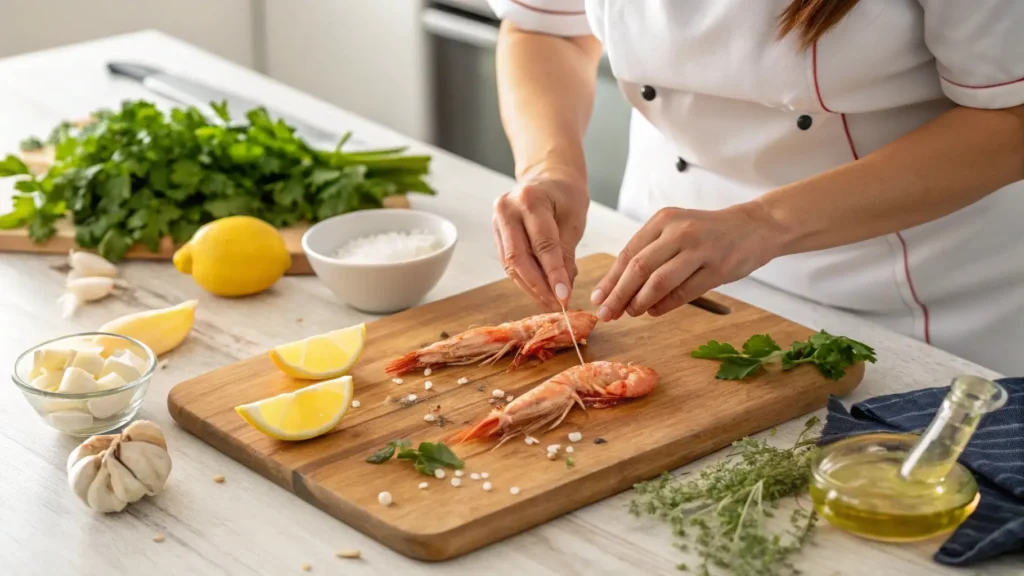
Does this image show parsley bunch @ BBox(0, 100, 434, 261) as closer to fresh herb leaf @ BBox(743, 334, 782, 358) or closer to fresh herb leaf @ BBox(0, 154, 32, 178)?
fresh herb leaf @ BBox(0, 154, 32, 178)

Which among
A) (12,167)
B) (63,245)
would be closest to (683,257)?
(63,245)

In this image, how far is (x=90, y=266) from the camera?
185cm

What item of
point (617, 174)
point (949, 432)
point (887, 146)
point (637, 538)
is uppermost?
point (887, 146)

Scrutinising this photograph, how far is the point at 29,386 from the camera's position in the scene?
136 cm

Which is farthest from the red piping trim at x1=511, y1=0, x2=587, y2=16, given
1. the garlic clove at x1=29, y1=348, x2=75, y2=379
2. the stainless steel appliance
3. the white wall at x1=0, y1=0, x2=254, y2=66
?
the white wall at x1=0, y1=0, x2=254, y2=66

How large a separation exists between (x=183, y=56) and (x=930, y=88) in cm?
180

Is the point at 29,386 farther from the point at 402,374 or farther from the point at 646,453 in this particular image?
the point at 646,453

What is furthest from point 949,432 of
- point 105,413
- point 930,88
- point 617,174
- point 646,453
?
point 617,174

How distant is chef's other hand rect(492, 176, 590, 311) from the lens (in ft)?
5.32

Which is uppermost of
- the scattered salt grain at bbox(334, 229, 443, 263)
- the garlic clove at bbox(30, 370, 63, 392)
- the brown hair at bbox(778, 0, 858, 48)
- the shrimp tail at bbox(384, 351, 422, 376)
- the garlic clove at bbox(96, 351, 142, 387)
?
the brown hair at bbox(778, 0, 858, 48)

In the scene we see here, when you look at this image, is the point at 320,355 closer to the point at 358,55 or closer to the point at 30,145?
the point at 30,145

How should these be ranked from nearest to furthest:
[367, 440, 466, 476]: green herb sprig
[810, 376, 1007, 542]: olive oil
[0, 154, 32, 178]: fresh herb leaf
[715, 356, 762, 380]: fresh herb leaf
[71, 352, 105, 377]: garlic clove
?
[810, 376, 1007, 542]: olive oil, [367, 440, 466, 476]: green herb sprig, [71, 352, 105, 377]: garlic clove, [715, 356, 762, 380]: fresh herb leaf, [0, 154, 32, 178]: fresh herb leaf

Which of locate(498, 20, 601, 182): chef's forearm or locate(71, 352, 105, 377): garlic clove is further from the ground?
locate(498, 20, 601, 182): chef's forearm

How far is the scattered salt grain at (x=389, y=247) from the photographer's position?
1764 mm
